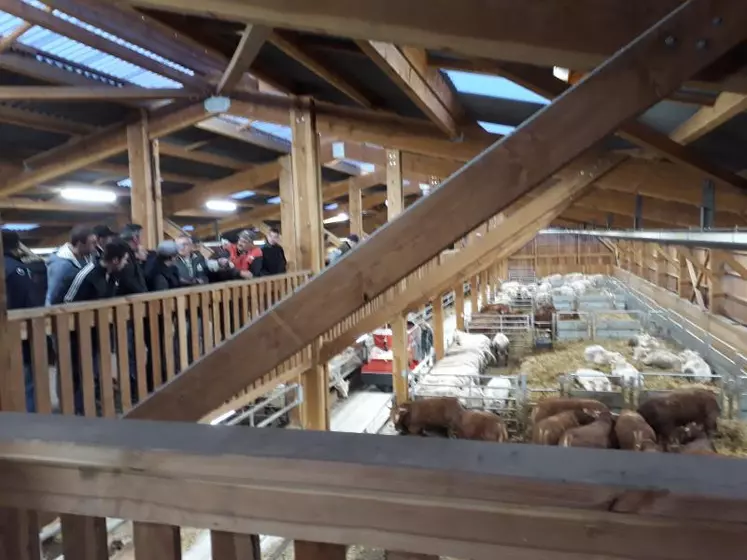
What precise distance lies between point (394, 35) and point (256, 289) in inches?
151

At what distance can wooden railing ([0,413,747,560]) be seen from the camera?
25.1 inches

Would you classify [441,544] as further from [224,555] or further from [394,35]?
[394,35]

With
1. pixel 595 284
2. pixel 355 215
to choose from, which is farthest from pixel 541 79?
pixel 595 284

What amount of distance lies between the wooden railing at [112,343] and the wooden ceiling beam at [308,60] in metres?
1.65

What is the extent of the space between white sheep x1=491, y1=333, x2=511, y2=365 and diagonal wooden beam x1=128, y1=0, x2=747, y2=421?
24.1 ft

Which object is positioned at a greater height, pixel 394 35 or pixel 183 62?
pixel 183 62

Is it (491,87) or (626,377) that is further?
(626,377)

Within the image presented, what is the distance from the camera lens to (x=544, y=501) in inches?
25.9

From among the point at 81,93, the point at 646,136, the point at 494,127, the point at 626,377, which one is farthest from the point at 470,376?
the point at 81,93

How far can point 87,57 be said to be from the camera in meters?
4.86

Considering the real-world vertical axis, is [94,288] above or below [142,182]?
below

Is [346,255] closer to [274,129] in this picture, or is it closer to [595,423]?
[595,423]

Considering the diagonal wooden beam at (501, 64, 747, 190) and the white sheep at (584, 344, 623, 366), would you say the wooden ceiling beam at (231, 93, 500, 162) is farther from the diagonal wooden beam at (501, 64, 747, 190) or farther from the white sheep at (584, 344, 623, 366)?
the white sheep at (584, 344, 623, 366)

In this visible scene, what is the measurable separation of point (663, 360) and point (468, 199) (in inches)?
259
